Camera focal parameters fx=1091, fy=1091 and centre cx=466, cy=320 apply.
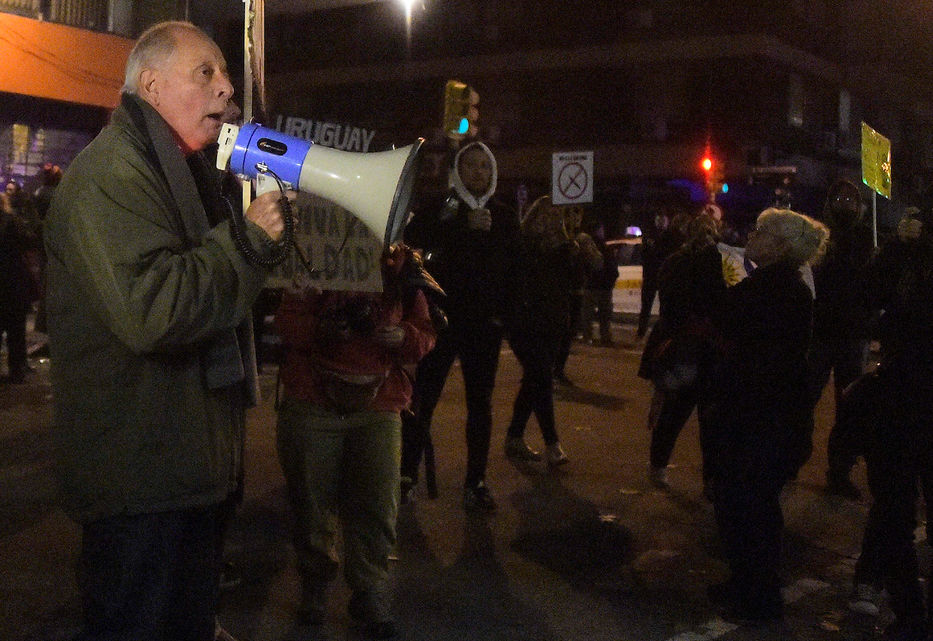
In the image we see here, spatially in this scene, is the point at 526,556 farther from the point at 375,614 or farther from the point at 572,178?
the point at 572,178

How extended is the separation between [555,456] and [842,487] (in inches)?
74.7

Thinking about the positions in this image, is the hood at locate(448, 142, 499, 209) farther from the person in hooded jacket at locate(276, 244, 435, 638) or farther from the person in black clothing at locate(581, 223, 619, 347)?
the person in black clothing at locate(581, 223, 619, 347)

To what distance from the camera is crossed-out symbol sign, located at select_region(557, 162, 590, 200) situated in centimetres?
1286

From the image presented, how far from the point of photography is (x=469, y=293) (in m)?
6.26

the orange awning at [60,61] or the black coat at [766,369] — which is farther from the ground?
the orange awning at [60,61]

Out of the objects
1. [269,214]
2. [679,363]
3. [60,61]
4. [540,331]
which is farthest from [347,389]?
[60,61]

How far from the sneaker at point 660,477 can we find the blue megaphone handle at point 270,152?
4.81 m

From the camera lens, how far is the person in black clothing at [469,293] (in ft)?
20.5

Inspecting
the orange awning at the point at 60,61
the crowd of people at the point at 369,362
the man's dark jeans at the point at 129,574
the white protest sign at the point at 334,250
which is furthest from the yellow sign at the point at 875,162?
the orange awning at the point at 60,61

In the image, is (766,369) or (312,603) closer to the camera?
(312,603)

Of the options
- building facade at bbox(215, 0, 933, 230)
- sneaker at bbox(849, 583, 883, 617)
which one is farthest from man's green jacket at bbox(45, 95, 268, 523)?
building facade at bbox(215, 0, 933, 230)

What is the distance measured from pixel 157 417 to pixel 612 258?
48.2 ft

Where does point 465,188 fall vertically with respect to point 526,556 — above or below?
above

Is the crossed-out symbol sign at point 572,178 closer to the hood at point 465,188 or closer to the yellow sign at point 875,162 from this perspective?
the yellow sign at point 875,162
